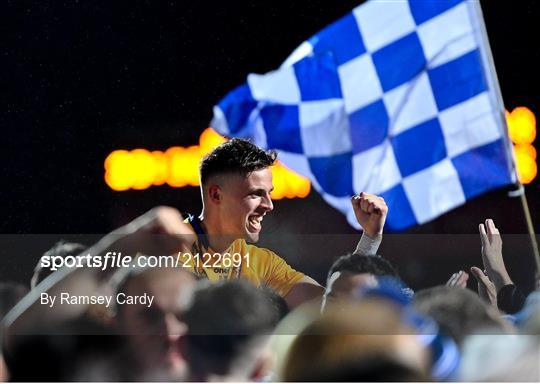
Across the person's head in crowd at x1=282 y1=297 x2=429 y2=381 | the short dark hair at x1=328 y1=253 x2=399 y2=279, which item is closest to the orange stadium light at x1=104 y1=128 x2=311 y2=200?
the short dark hair at x1=328 y1=253 x2=399 y2=279

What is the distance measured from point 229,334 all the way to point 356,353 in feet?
1.96

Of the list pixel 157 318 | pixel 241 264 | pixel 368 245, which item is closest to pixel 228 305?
pixel 157 318

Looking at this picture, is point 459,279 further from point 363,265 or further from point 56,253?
point 56,253

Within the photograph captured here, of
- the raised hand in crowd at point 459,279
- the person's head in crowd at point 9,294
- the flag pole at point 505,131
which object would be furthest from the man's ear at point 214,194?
the flag pole at point 505,131

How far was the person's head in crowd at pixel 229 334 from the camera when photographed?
6.73 feet

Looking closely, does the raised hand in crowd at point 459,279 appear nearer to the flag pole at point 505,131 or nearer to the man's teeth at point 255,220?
the flag pole at point 505,131

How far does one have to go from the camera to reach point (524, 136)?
3.05m

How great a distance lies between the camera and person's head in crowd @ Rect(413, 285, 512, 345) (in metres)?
2.07

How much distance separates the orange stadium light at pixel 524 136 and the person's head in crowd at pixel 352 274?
527 millimetres

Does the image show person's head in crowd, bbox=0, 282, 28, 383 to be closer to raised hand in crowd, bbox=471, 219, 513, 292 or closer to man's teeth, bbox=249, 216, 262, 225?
man's teeth, bbox=249, 216, 262, 225

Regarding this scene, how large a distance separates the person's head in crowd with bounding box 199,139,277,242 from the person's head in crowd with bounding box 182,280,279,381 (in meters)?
0.39

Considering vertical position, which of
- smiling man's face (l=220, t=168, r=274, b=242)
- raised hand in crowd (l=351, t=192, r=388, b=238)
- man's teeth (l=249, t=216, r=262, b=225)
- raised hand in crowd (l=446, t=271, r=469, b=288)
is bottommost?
raised hand in crowd (l=446, t=271, r=469, b=288)

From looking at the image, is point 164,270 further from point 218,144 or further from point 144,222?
point 218,144

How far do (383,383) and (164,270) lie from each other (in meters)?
1.54
